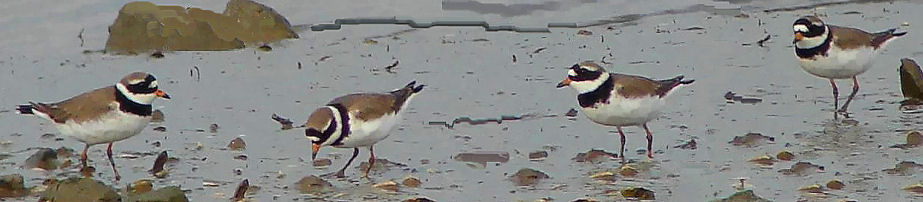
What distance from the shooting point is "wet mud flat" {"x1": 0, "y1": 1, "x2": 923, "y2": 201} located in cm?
Result: 841

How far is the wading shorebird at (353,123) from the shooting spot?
870 centimetres

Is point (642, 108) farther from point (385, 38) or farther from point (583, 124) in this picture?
point (385, 38)

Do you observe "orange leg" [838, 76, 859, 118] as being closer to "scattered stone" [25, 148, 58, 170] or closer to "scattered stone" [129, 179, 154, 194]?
"scattered stone" [129, 179, 154, 194]

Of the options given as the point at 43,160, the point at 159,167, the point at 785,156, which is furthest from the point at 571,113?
the point at 43,160

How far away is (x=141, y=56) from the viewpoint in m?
13.0

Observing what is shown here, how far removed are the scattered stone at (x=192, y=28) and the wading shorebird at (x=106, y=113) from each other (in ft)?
13.2

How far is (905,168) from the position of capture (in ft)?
27.4

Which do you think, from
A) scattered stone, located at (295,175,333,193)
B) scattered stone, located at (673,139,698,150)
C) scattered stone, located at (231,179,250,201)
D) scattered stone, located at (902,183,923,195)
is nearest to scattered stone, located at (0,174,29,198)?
scattered stone, located at (231,179,250,201)

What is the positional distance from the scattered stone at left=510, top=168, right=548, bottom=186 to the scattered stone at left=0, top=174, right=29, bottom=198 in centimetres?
245

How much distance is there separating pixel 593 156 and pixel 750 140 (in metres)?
0.95

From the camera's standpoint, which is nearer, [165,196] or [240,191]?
[165,196]

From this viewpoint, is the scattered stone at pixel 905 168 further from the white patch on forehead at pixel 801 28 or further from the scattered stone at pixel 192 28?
the scattered stone at pixel 192 28

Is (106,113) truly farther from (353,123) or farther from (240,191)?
(353,123)

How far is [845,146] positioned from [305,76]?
14.3ft
